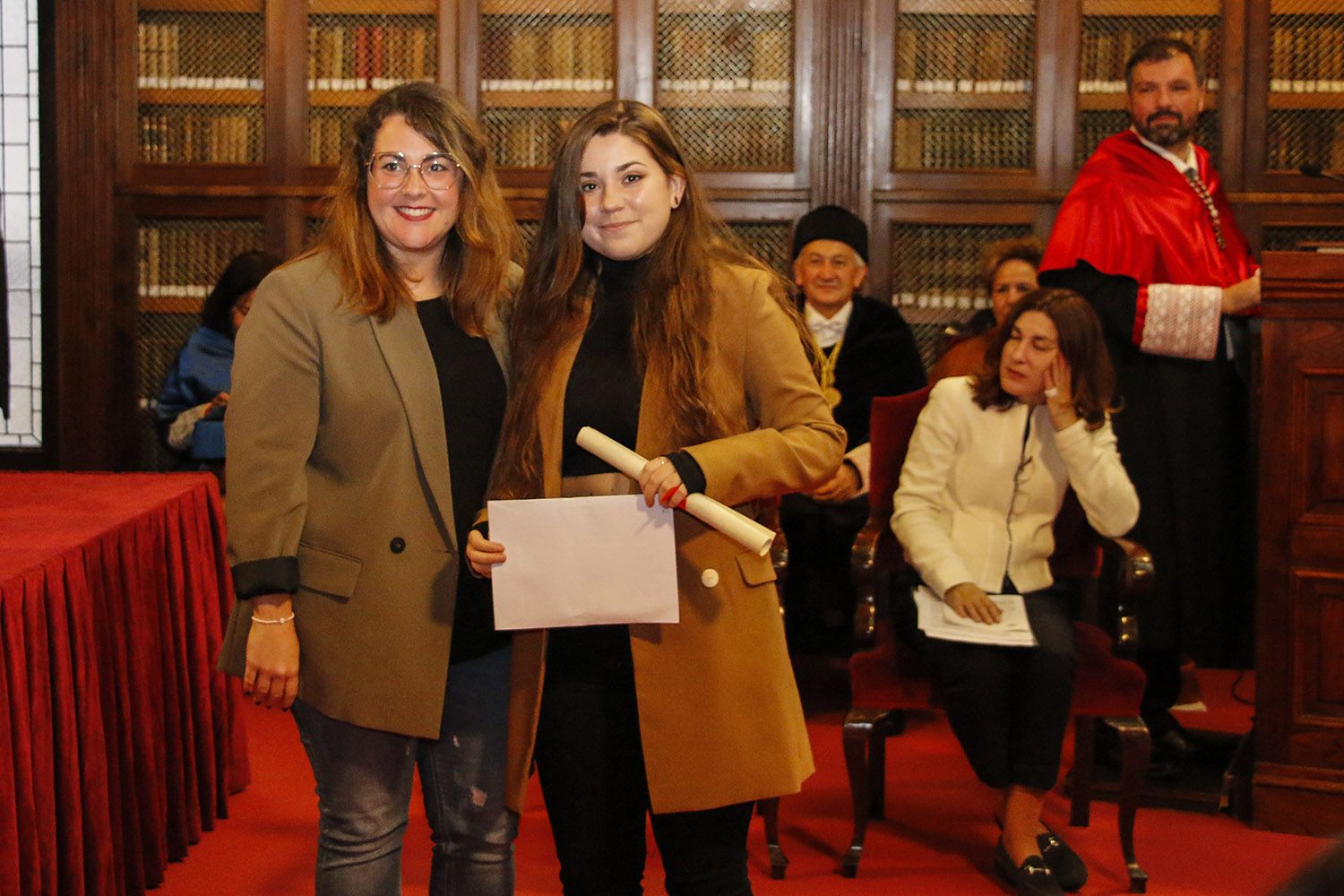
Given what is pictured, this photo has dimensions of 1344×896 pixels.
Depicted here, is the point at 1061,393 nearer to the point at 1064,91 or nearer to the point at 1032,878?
the point at 1032,878

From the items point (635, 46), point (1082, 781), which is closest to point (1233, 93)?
point (635, 46)

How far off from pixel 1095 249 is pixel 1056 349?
84 centimetres

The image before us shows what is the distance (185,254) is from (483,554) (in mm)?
4780

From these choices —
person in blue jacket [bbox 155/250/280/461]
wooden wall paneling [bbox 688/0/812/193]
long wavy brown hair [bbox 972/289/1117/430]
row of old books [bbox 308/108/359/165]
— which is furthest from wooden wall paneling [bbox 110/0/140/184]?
long wavy brown hair [bbox 972/289/1117/430]

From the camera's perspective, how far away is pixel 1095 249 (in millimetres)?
4129

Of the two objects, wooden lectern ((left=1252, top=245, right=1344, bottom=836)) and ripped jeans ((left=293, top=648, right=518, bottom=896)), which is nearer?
ripped jeans ((left=293, top=648, right=518, bottom=896))

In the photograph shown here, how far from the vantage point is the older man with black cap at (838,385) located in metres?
4.60

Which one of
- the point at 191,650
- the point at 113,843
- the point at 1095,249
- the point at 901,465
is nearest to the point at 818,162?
the point at 1095,249

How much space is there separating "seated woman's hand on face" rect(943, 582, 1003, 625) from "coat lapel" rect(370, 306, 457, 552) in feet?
5.40

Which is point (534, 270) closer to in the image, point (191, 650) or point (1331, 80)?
point (191, 650)

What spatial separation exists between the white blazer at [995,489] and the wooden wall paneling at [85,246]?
3983 millimetres

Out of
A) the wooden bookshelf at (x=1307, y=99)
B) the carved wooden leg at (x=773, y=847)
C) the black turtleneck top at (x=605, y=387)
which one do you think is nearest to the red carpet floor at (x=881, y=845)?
the carved wooden leg at (x=773, y=847)

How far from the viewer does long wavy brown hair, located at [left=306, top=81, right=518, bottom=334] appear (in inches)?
79.7

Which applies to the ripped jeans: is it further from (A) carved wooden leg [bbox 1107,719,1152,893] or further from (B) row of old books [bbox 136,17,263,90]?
A: (B) row of old books [bbox 136,17,263,90]
